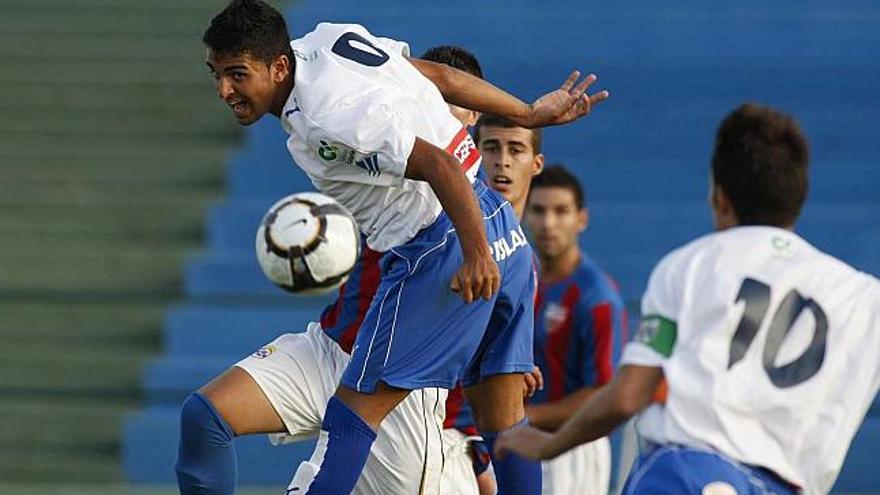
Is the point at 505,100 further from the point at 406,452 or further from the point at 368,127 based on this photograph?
the point at 406,452

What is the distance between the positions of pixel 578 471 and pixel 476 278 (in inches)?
117

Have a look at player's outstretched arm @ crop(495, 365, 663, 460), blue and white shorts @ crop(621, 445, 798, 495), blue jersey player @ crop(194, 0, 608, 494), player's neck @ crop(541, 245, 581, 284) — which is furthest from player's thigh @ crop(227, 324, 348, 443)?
player's neck @ crop(541, 245, 581, 284)

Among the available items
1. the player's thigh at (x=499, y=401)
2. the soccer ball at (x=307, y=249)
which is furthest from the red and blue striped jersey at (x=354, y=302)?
the soccer ball at (x=307, y=249)

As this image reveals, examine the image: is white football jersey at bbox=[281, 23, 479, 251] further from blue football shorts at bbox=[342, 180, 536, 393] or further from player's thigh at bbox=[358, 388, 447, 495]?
player's thigh at bbox=[358, 388, 447, 495]

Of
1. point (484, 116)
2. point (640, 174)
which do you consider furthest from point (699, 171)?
point (484, 116)

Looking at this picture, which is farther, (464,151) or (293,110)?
(464,151)

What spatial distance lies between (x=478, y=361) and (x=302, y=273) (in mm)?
1044

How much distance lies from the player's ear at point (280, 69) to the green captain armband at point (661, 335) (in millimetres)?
1568

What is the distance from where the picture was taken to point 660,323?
3.98 m

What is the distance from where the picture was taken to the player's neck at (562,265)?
7.93 meters

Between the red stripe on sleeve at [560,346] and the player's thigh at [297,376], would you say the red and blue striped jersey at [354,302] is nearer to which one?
the player's thigh at [297,376]

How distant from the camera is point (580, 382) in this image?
7773 mm

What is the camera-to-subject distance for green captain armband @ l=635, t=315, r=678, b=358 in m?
3.97

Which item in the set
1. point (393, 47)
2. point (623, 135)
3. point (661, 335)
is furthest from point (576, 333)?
point (661, 335)
